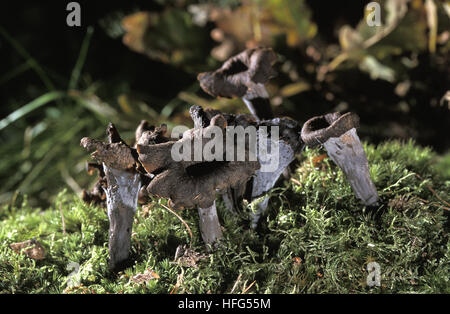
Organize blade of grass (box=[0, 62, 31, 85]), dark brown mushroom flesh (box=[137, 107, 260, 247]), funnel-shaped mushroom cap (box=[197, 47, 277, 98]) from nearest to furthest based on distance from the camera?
dark brown mushroom flesh (box=[137, 107, 260, 247])
funnel-shaped mushroom cap (box=[197, 47, 277, 98])
blade of grass (box=[0, 62, 31, 85])

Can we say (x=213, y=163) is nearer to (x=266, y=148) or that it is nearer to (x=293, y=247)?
(x=266, y=148)

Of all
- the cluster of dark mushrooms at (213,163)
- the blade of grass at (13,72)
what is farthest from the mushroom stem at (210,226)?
the blade of grass at (13,72)

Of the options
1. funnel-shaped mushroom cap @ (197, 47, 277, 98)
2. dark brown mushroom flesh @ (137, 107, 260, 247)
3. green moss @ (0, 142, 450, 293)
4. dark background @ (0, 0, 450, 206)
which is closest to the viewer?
dark brown mushroom flesh @ (137, 107, 260, 247)

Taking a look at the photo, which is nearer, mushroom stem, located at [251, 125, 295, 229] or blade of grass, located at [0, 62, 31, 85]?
mushroom stem, located at [251, 125, 295, 229]

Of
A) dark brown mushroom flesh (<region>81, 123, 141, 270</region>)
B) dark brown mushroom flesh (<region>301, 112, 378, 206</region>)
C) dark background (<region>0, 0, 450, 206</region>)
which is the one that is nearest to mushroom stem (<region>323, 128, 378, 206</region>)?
dark brown mushroom flesh (<region>301, 112, 378, 206</region>)

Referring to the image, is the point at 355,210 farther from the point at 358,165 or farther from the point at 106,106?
the point at 106,106

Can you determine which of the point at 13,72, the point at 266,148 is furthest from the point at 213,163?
the point at 13,72

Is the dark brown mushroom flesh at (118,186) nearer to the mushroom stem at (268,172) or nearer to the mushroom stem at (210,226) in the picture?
the mushroom stem at (210,226)

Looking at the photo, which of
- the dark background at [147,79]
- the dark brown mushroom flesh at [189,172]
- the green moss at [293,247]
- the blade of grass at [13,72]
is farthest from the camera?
the blade of grass at [13,72]

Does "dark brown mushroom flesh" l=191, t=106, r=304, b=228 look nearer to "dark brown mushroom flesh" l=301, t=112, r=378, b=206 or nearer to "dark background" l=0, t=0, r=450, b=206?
"dark brown mushroom flesh" l=301, t=112, r=378, b=206
